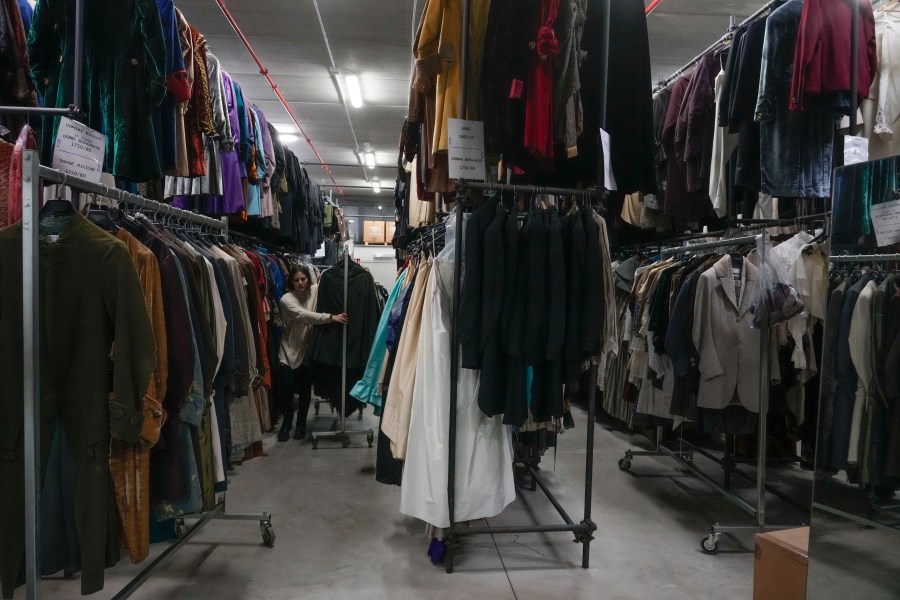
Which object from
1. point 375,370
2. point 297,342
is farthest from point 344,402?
point 375,370

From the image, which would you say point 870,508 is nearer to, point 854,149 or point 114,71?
point 854,149

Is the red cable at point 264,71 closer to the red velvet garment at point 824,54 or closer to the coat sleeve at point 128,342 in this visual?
the coat sleeve at point 128,342

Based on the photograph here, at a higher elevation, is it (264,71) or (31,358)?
(264,71)

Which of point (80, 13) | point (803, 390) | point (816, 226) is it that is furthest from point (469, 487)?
point (816, 226)

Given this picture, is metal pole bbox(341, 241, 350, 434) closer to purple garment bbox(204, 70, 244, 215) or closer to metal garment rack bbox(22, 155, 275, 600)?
purple garment bbox(204, 70, 244, 215)

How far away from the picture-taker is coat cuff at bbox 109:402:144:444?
1.62 meters

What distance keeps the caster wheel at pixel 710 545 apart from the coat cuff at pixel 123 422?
2.76 metres

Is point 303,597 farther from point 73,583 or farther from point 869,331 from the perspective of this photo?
point 869,331

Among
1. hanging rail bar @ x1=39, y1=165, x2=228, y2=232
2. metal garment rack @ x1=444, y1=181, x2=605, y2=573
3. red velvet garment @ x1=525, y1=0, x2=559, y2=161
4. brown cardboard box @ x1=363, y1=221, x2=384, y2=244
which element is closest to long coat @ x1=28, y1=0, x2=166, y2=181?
hanging rail bar @ x1=39, y1=165, x2=228, y2=232

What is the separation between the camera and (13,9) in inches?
89.0

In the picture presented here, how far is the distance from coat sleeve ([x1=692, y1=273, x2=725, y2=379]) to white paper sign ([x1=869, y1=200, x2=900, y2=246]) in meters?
1.38

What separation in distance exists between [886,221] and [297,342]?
4029 mm

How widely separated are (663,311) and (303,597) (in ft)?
8.17

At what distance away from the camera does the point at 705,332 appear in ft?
9.34
